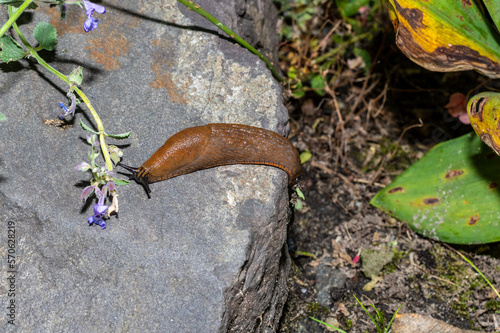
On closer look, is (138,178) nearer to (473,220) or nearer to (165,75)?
(165,75)

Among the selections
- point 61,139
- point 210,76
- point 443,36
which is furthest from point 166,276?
point 443,36

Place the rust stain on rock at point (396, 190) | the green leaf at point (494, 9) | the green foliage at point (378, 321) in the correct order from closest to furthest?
1. the green leaf at point (494, 9)
2. the green foliage at point (378, 321)
3. the rust stain on rock at point (396, 190)

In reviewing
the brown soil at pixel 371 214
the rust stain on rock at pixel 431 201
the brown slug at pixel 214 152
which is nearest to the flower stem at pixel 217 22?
the brown slug at pixel 214 152

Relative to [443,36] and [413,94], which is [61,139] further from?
[413,94]

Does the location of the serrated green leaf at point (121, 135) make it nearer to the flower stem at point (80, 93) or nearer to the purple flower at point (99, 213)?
the flower stem at point (80, 93)

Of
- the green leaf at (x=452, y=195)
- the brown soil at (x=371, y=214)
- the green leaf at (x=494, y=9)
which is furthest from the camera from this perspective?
the brown soil at (x=371, y=214)

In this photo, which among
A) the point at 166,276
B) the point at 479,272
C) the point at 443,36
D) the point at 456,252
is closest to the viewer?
the point at 166,276
